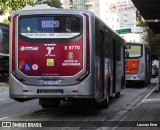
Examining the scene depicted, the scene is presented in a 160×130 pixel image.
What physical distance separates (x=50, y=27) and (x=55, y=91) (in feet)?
6.30

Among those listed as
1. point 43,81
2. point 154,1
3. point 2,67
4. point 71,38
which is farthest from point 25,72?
point 2,67

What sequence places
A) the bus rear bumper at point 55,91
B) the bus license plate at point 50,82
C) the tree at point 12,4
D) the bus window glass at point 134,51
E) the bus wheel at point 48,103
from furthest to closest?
1. the bus window glass at point 134,51
2. the tree at point 12,4
3. the bus wheel at point 48,103
4. the bus license plate at point 50,82
5. the bus rear bumper at point 55,91

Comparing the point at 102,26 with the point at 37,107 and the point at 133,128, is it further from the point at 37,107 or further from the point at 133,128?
the point at 133,128

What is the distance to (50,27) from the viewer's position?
14297 millimetres

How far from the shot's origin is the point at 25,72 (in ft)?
46.6

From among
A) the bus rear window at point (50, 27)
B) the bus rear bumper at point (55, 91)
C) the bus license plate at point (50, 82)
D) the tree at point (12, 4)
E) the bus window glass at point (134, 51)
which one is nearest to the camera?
the bus rear bumper at point (55, 91)

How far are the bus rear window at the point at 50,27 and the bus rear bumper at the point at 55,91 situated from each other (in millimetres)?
1447

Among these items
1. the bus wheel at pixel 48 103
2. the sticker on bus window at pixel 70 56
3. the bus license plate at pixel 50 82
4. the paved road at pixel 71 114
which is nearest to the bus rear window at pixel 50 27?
the sticker on bus window at pixel 70 56

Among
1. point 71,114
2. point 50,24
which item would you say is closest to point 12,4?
point 71,114

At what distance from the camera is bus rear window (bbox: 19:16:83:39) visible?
46.7ft

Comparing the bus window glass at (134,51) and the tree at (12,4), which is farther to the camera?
the bus window glass at (134,51)

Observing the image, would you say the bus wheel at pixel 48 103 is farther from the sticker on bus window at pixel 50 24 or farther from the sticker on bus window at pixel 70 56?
the sticker on bus window at pixel 50 24

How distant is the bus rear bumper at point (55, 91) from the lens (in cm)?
1395

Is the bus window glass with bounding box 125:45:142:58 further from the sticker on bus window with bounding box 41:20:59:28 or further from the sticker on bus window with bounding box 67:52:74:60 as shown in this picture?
the sticker on bus window with bounding box 67:52:74:60
